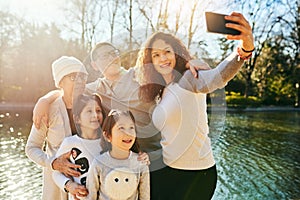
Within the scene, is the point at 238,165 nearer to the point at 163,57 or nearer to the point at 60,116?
the point at 60,116

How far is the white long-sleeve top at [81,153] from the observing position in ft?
4.63

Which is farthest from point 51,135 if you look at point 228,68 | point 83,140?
point 228,68

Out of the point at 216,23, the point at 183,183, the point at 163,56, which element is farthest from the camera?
the point at 183,183

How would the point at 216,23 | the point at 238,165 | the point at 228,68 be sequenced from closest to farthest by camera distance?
the point at 216,23 → the point at 228,68 → the point at 238,165

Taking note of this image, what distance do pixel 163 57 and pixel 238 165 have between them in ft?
16.6

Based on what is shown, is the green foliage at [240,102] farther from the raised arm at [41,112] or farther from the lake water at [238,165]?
the raised arm at [41,112]

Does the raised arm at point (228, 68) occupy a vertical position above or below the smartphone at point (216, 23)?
below

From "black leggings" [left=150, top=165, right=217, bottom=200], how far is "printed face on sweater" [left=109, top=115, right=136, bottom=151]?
20 cm

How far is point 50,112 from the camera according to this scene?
1564 mm

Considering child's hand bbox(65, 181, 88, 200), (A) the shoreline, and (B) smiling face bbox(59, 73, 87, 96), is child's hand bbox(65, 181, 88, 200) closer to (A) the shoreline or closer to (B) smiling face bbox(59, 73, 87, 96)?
(B) smiling face bbox(59, 73, 87, 96)

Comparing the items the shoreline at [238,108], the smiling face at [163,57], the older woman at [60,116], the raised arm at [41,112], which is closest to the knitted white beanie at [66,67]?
the older woman at [60,116]

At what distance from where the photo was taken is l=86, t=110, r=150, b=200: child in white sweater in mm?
1343

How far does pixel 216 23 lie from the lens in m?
1.10

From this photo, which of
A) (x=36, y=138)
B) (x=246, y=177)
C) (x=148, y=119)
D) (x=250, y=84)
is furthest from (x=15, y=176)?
(x=250, y=84)
